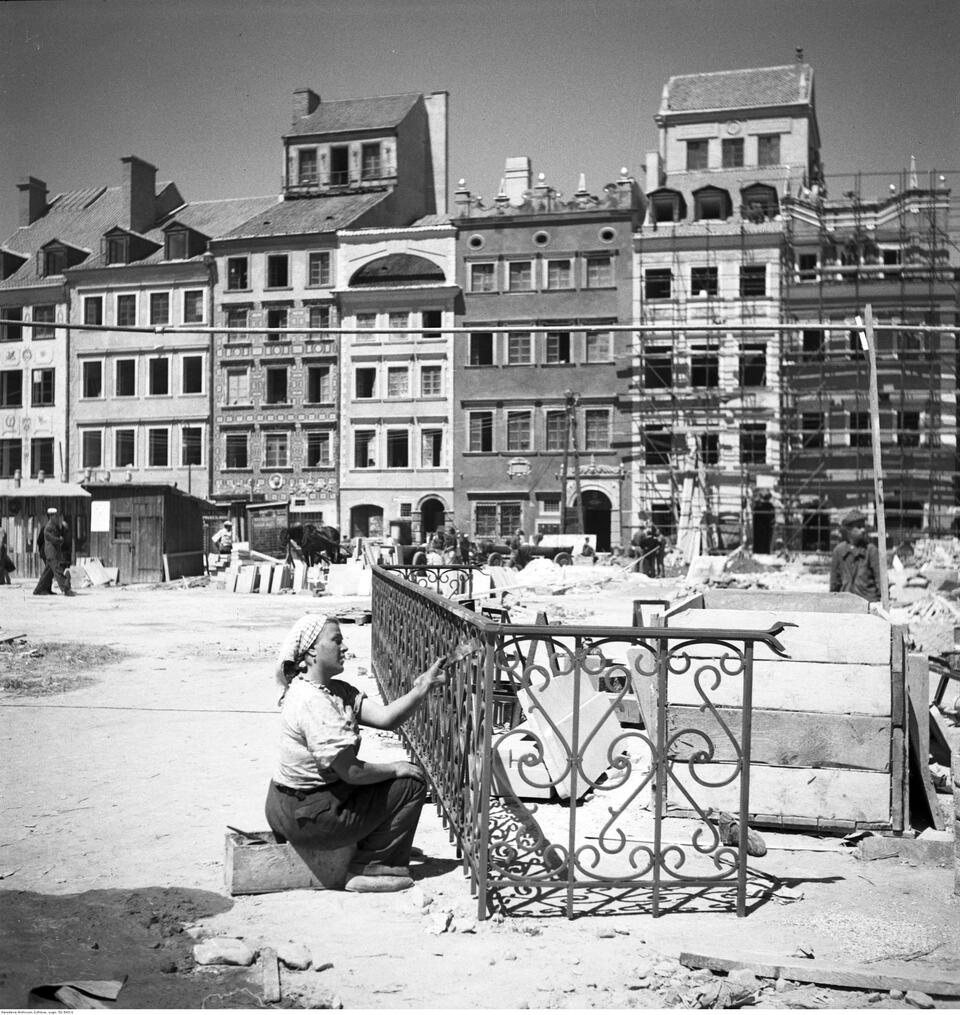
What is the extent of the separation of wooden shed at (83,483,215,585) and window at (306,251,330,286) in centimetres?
1692

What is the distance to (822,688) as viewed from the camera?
5.80 meters

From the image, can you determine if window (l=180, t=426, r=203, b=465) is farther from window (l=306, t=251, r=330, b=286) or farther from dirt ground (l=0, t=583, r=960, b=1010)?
dirt ground (l=0, t=583, r=960, b=1010)

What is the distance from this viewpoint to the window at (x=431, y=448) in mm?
42656

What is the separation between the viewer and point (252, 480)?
143 feet

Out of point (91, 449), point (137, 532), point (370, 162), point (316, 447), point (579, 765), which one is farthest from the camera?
point (370, 162)

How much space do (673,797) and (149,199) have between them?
4352cm

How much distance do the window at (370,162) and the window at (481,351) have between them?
793 centimetres

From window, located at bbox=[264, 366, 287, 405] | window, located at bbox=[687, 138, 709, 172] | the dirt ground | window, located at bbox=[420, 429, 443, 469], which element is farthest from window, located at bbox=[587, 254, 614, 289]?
the dirt ground

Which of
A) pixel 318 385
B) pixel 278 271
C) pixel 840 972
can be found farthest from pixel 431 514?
pixel 840 972

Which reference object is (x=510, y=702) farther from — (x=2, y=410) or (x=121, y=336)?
(x=121, y=336)

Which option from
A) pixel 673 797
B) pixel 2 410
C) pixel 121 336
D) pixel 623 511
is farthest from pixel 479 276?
pixel 673 797

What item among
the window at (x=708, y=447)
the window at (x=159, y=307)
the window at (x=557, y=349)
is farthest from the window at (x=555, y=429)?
the window at (x=159, y=307)

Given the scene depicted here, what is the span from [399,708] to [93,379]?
40.0m

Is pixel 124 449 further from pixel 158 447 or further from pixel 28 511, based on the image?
pixel 28 511
